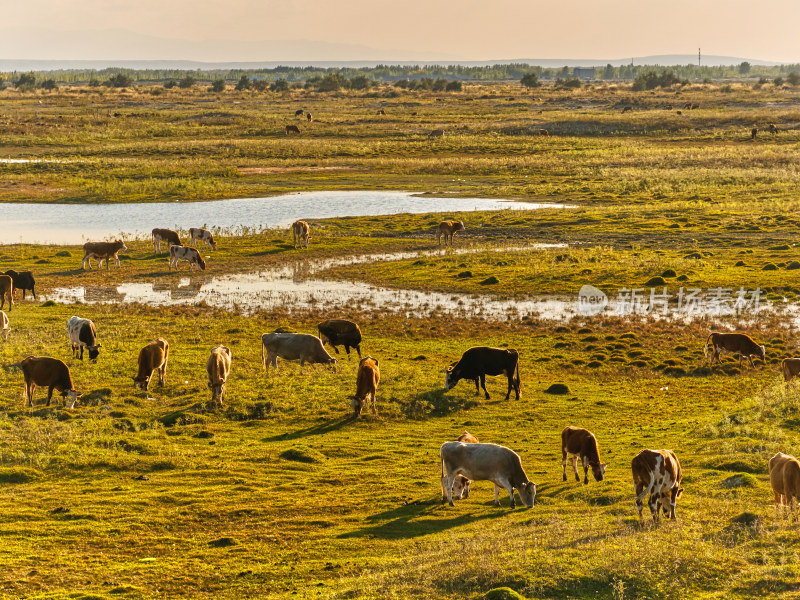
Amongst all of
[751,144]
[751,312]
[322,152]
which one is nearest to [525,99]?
[751,144]

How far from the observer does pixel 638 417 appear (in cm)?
2359

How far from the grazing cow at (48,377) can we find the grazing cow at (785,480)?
1753 centimetres

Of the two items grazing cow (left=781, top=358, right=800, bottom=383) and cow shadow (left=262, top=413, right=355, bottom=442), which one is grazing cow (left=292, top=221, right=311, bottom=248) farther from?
grazing cow (left=781, top=358, right=800, bottom=383)

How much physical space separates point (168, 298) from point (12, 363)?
12.3m

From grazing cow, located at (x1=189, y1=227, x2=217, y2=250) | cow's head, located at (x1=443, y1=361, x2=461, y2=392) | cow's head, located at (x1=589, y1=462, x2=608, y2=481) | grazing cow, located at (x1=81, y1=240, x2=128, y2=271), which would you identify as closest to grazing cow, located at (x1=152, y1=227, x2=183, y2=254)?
grazing cow, located at (x1=189, y1=227, x2=217, y2=250)

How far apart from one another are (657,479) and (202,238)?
3794cm

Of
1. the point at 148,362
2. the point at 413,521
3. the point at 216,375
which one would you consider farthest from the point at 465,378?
the point at 413,521

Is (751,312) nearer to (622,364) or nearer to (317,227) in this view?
(622,364)

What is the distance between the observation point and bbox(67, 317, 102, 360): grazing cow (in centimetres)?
2711

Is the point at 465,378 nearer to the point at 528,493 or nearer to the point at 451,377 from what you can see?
the point at 451,377

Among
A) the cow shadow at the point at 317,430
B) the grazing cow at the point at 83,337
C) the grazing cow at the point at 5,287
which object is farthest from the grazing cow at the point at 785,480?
the grazing cow at the point at 5,287

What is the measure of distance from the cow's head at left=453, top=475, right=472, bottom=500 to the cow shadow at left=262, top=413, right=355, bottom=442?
5638 millimetres

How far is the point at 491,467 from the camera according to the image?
53.7 ft

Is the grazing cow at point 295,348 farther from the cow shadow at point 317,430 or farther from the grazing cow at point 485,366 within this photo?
the grazing cow at point 485,366
